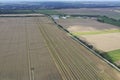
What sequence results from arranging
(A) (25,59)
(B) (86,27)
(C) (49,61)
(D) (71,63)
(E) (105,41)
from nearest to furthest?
(D) (71,63)
(C) (49,61)
(A) (25,59)
(E) (105,41)
(B) (86,27)

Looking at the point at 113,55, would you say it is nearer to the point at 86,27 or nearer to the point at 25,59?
the point at 25,59

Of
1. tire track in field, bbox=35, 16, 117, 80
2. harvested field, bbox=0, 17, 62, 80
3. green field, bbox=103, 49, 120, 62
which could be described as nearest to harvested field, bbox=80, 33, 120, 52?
green field, bbox=103, 49, 120, 62

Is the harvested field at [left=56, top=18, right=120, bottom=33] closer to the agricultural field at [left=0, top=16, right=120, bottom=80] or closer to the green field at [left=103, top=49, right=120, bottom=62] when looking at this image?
the agricultural field at [left=0, top=16, right=120, bottom=80]

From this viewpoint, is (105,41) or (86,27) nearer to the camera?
(105,41)

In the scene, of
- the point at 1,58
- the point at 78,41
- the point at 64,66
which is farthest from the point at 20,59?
the point at 78,41

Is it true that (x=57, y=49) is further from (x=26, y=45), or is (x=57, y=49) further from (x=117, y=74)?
(x=117, y=74)

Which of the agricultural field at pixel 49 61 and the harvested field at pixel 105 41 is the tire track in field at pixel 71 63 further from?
the harvested field at pixel 105 41

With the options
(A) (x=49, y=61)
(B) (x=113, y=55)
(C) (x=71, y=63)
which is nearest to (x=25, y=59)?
(A) (x=49, y=61)
